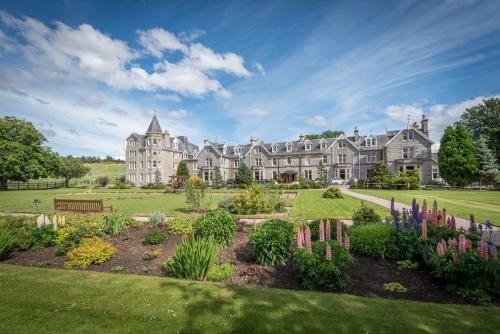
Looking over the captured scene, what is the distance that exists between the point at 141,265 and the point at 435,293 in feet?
23.2

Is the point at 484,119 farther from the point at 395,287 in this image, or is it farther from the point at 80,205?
the point at 80,205

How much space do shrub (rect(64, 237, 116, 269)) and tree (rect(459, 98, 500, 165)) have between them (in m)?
61.1

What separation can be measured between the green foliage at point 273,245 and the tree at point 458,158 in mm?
43158

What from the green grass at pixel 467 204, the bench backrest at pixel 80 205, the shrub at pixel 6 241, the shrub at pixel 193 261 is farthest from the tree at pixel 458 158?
the shrub at pixel 6 241

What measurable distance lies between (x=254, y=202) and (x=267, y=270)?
1000 cm

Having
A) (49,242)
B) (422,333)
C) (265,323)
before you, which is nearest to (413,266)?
(422,333)

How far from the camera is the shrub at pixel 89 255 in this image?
23.8 ft

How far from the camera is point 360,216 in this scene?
9.88 meters

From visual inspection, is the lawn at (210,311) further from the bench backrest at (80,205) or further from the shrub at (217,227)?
the bench backrest at (80,205)

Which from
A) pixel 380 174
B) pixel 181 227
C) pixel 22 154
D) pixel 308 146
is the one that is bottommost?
pixel 181 227

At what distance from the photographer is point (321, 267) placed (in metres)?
5.38

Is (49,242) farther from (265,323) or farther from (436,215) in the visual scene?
(436,215)

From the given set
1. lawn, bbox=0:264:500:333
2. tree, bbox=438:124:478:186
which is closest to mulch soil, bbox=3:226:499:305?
lawn, bbox=0:264:500:333

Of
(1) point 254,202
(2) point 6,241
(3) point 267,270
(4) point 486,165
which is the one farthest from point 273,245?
(4) point 486,165
